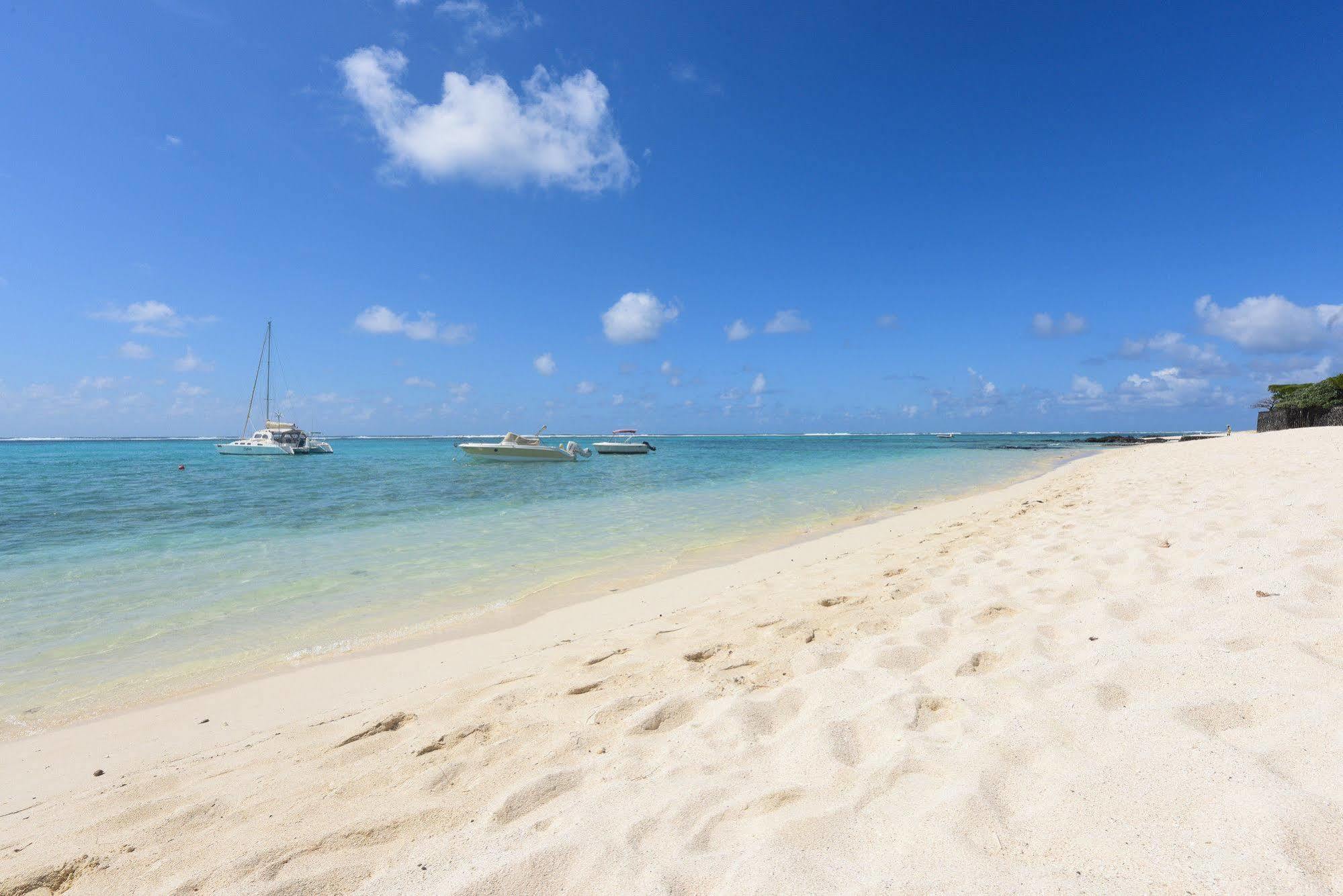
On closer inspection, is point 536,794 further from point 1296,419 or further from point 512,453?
point 1296,419

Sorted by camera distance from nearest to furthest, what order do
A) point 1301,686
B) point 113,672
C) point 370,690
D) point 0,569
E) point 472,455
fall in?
point 1301,686
point 370,690
point 113,672
point 0,569
point 472,455

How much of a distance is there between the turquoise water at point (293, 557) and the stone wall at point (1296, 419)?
30.6m

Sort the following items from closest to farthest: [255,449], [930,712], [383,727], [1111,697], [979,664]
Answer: [1111,697]
[930,712]
[979,664]
[383,727]
[255,449]

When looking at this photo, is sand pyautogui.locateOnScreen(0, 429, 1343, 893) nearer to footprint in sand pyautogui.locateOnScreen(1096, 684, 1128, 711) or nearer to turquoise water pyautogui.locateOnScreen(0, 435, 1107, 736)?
footprint in sand pyautogui.locateOnScreen(1096, 684, 1128, 711)

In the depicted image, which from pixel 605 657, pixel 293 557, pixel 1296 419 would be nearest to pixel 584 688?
pixel 605 657

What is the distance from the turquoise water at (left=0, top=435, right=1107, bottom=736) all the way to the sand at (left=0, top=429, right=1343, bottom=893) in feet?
3.79

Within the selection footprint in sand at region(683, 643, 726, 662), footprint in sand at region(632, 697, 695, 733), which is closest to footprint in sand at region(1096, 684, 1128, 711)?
footprint in sand at region(632, 697, 695, 733)

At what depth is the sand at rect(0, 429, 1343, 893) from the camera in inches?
70.7

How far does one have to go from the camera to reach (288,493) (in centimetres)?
1977

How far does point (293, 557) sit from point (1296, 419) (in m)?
55.3

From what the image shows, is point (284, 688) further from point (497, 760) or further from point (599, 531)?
point (599, 531)

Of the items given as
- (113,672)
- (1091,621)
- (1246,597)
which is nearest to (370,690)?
(113,672)

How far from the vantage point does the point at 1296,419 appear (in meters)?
37.7

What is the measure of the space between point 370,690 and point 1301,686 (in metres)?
5.43
